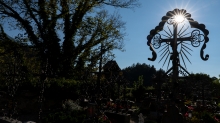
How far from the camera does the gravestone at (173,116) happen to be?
19.6ft

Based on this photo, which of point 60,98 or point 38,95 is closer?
point 38,95

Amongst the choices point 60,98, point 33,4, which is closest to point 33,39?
point 33,4

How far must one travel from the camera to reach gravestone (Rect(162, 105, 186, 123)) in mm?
5988

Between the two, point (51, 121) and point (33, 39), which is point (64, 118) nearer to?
point (51, 121)

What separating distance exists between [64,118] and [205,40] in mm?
4656

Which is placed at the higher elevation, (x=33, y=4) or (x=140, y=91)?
(x=33, y=4)

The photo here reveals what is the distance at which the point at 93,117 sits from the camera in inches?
282

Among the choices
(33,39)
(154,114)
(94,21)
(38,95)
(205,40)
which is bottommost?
(154,114)

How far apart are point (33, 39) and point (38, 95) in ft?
24.5

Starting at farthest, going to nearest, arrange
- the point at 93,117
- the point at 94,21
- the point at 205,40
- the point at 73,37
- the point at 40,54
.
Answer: the point at 94,21 → the point at 73,37 → the point at 40,54 → the point at 93,117 → the point at 205,40

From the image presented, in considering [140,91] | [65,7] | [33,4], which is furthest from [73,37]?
[140,91]

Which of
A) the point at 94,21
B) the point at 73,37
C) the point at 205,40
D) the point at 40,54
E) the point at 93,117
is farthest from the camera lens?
the point at 94,21

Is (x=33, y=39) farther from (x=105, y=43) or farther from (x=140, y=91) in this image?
(x=140, y=91)

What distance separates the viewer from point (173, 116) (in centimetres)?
605
